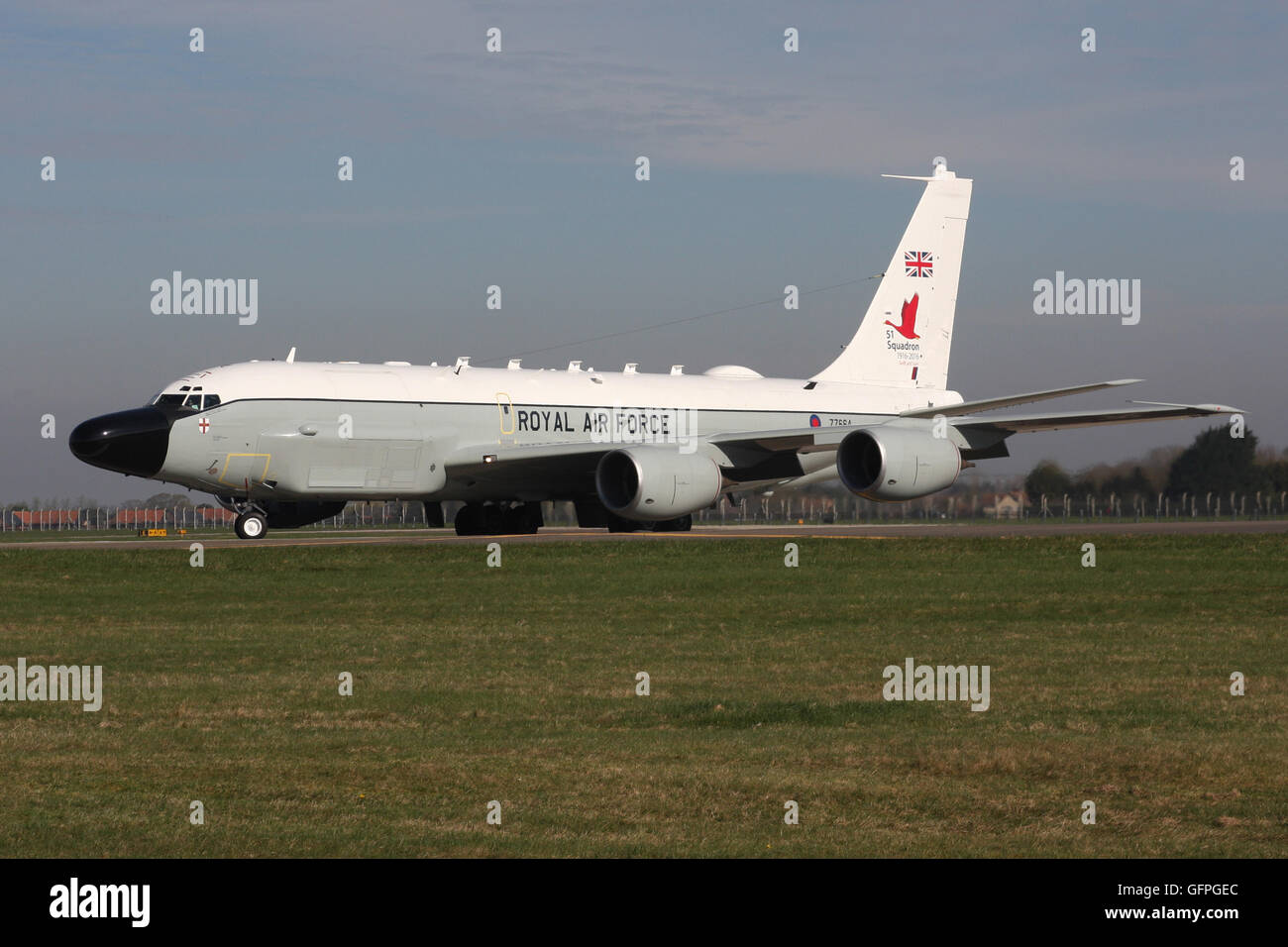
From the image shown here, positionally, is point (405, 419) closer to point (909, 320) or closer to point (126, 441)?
point (126, 441)

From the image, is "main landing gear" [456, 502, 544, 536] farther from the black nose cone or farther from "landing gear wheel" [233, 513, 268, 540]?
the black nose cone

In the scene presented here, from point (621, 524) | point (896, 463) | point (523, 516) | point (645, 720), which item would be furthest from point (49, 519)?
point (645, 720)

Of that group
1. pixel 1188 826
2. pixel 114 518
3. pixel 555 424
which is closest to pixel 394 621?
pixel 1188 826

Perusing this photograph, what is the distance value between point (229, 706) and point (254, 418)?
78.2 feet

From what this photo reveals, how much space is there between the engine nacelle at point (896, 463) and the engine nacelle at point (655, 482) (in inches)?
139

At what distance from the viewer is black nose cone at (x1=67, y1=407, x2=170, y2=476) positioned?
37.2 metres

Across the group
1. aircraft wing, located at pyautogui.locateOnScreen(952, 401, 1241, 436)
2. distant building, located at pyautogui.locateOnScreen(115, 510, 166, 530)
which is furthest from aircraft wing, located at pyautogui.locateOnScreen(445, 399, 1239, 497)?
distant building, located at pyautogui.locateOnScreen(115, 510, 166, 530)

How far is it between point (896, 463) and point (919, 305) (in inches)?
566

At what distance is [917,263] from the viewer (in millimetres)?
54219

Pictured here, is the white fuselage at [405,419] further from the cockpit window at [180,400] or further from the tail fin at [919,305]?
the tail fin at [919,305]

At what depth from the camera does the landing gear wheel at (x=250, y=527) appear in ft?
133
